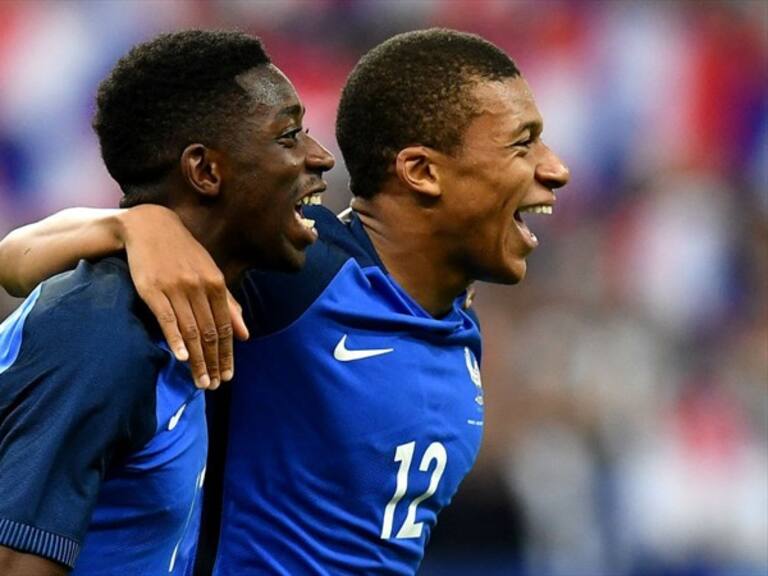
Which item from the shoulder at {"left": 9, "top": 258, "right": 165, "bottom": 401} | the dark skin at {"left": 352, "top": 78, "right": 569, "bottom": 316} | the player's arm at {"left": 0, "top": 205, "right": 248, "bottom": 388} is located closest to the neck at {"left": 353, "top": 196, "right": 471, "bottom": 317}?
the dark skin at {"left": 352, "top": 78, "right": 569, "bottom": 316}

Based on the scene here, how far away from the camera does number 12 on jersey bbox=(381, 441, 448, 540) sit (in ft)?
10.5

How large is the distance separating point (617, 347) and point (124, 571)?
4.15 meters

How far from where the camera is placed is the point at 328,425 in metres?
3.10

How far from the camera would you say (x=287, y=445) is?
3.11m

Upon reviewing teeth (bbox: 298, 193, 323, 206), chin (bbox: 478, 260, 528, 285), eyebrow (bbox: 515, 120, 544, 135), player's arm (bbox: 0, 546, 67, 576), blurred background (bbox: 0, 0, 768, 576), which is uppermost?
eyebrow (bbox: 515, 120, 544, 135)

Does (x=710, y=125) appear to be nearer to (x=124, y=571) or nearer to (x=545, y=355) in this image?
(x=545, y=355)

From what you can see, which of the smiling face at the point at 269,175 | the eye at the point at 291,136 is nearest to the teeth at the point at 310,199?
the smiling face at the point at 269,175

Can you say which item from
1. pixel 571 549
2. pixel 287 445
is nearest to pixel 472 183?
pixel 287 445

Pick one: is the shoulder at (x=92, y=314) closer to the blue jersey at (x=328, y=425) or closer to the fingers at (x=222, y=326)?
the fingers at (x=222, y=326)

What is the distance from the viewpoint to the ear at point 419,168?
10.9 ft

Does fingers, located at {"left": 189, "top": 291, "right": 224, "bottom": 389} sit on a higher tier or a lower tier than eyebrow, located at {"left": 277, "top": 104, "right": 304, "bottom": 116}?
lower

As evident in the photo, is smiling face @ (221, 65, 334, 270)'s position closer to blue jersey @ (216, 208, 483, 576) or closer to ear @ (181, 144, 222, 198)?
ear @ (181, 144, 222, 198)

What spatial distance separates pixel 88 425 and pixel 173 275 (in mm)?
316

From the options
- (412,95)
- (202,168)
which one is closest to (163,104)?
(202,168)
